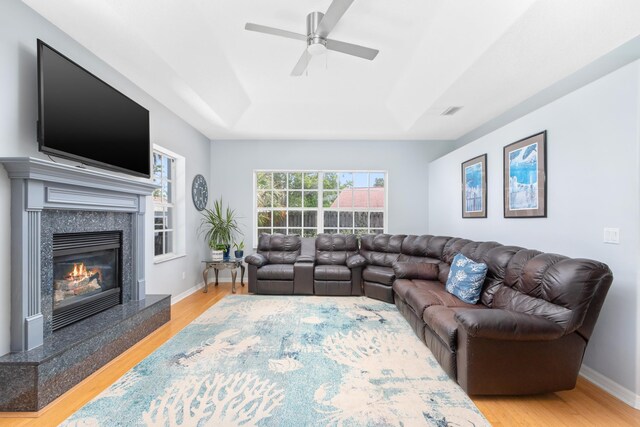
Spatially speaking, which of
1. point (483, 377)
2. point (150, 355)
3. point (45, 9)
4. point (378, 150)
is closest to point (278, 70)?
point (45, 9)

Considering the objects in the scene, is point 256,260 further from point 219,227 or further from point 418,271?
point 418,271

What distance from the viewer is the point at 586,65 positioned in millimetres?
2785

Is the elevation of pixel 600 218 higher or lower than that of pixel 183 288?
higher

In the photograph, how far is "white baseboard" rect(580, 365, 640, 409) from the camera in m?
2.01

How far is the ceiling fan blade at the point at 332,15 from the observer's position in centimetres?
203

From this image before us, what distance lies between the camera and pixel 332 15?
2168 millimetres

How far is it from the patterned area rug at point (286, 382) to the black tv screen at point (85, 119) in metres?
1.88

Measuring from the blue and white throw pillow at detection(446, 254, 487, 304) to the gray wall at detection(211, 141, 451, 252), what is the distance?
2.62 m

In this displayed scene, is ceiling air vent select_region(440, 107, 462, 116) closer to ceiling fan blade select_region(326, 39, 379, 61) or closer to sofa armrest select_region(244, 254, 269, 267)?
ceiling fan blade select_region(326, 39, 379, 61)

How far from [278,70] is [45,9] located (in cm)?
216

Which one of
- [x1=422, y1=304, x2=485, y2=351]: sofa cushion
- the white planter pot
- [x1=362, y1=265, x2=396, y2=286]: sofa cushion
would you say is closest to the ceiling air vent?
[x1=362, y1=265, x2=396, y2=286]: sofa cushion

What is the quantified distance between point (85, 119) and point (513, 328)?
147 inches

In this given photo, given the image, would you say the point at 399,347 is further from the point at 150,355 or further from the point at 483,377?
the point at 150,355

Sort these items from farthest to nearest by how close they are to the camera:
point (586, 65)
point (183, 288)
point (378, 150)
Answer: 1. point (378, 150)
2. point (183, 288)
3. point (586, 65)
